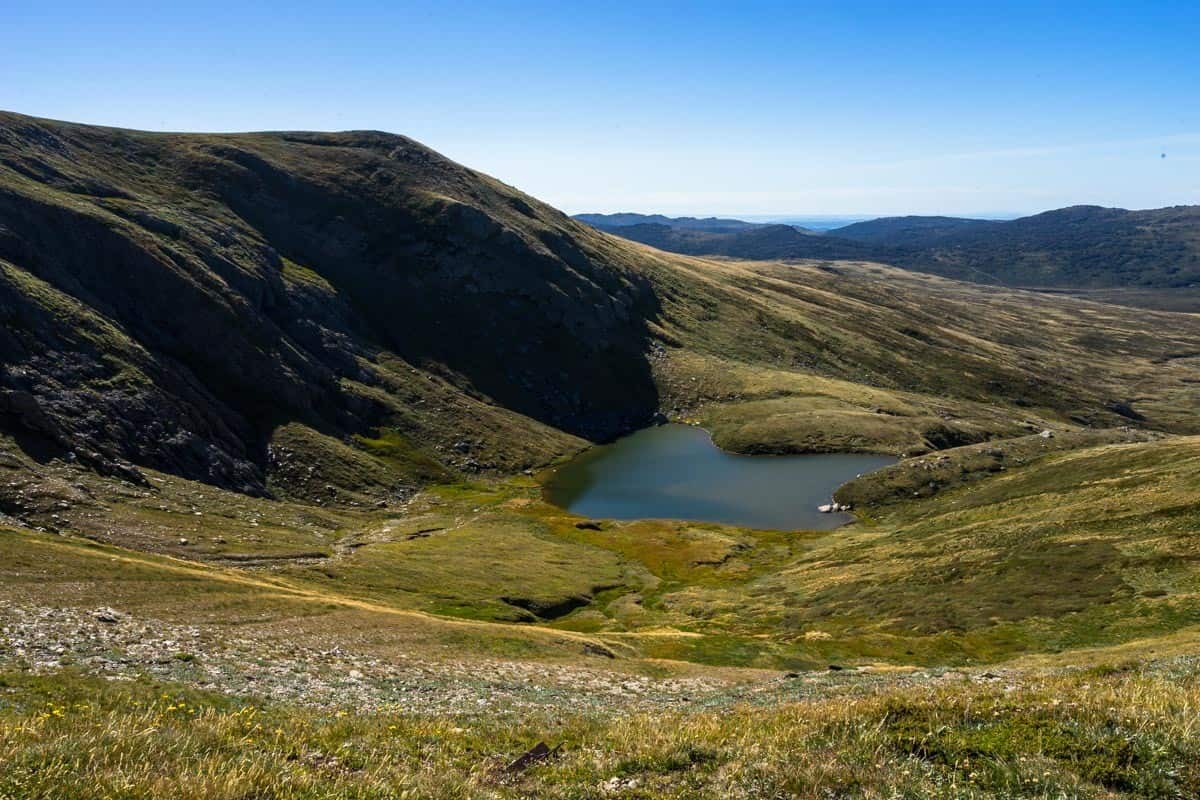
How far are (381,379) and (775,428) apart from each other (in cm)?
9573

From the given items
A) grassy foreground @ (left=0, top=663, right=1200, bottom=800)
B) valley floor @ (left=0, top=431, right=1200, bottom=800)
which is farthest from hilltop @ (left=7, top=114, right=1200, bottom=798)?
valley floor @ (left=0, top=431, right=1200, bottom=800)

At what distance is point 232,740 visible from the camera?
14.3m

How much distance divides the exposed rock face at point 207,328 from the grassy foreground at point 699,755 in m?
86.5

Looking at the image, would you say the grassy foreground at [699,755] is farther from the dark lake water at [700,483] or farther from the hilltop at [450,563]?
the dark lake water at [700,483]

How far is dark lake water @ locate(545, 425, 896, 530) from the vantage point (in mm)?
127250

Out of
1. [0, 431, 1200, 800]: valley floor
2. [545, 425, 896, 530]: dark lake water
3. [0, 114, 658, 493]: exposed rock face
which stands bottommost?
[545, 425, 896, 530]: dark lake water

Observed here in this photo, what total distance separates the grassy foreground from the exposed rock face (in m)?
86.5

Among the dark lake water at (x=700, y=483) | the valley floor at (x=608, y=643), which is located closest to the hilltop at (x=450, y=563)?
the valley floor at (x=608, y=643)

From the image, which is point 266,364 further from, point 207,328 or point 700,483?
point 700,483

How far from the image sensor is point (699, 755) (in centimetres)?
1547

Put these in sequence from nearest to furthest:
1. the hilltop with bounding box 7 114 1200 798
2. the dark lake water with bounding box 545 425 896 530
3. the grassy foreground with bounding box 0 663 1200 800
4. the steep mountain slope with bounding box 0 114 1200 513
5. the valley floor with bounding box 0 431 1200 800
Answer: the grassy foreground with bounding box 0 663 1200 800, the valley floor with bounding box 0 431 1200 800, the hilltop with bounding box 7 114 1200 798, the steep mountain slope with bounding box 0 114 1200 513, the dark lake water with bounding box 545 425 896 530

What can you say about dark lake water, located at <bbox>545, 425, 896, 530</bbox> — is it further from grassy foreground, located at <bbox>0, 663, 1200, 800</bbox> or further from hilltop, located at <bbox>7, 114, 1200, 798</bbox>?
grassy foreground, located at <bbox>0, 663, 1200, 800</bbox>

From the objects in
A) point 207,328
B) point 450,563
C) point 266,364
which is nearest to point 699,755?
point 450,563

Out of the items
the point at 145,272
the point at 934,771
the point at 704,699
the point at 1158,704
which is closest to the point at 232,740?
the point at 934,771
